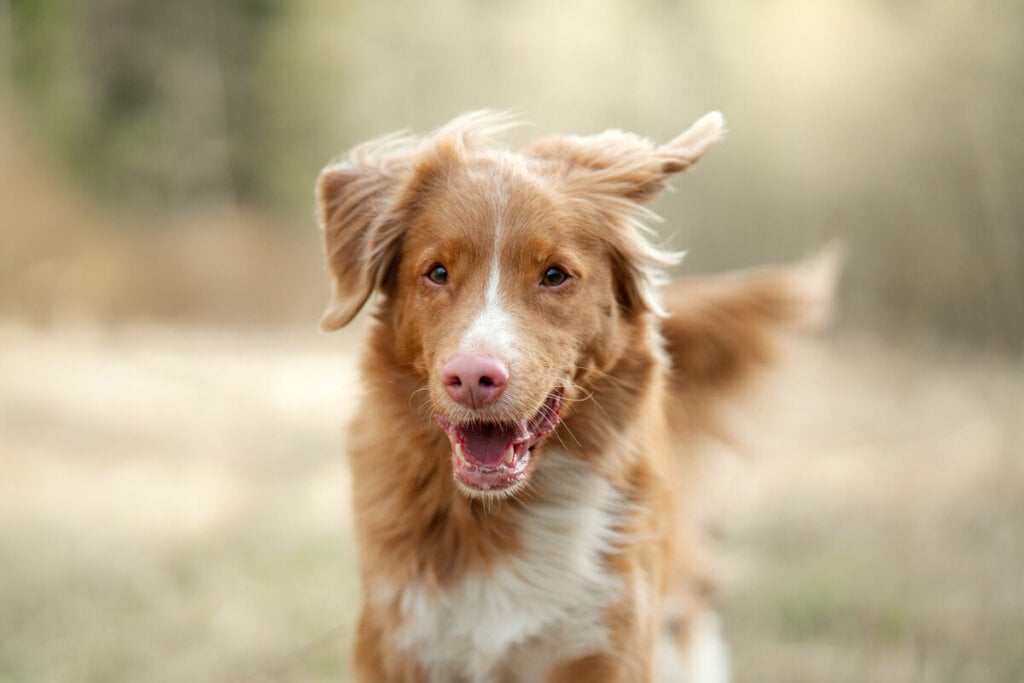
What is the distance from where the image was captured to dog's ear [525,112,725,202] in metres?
3.84

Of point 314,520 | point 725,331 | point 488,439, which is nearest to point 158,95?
point 314,520

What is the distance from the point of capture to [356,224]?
3.92 metres

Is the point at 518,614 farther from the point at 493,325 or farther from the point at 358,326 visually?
the point at 358,326

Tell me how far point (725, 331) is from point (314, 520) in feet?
11.9

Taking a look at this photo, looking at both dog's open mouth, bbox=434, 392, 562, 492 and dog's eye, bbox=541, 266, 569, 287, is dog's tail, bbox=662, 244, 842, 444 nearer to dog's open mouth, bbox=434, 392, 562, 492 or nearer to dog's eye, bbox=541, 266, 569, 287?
dog's eye, bbox=541, 266, 569, 287

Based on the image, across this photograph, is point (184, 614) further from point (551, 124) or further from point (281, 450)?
point (551, 124)

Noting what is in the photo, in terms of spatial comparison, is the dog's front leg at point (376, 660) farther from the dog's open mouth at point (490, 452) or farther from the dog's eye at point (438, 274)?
the dog's eye at point (438, 274)

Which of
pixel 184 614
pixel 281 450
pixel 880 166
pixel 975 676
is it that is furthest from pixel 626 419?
pixel 880 166

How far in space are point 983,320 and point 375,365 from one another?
7.29 meters

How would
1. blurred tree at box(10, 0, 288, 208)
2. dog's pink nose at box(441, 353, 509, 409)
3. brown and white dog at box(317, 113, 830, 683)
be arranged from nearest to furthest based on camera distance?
dog's pink nose at box(441, 353, 509, 409)
brown and white dog at box(317, 113, 830, 683)
blurred tree at box(10, 0, 288, 208)

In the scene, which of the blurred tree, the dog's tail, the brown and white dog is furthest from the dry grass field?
the blurred tree

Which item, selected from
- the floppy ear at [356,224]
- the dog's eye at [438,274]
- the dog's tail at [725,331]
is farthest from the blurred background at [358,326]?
the dog's eye at [438,274]

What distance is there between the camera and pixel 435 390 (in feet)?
11.1

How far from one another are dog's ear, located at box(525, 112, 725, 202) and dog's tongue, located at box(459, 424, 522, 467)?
0.87 meters
